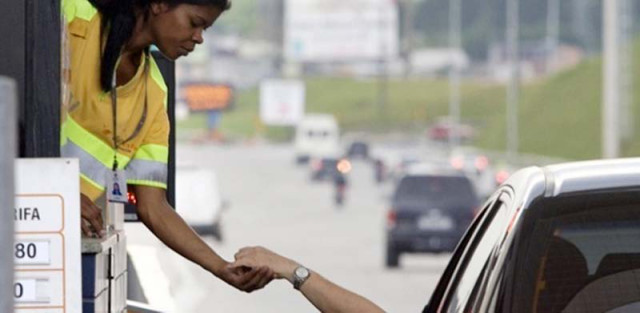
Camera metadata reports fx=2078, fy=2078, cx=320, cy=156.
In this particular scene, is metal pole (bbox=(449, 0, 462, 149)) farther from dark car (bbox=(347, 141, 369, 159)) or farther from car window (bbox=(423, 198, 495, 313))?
car window (bbox=(423, 198, 495, 313))

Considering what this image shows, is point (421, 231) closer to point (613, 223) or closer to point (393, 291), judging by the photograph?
point (393, 291)

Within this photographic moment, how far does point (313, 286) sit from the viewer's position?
5.17m

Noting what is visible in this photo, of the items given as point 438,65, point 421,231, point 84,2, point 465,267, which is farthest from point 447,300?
point 438,65

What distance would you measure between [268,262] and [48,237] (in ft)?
3.69

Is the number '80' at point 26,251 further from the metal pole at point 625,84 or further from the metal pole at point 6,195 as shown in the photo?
the metal pole at point 625,84

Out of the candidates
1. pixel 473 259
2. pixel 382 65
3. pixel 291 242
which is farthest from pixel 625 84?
pixel 473 259

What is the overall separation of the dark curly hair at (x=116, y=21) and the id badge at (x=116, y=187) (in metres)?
0.25

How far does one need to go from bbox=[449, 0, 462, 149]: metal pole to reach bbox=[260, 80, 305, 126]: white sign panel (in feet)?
29.0

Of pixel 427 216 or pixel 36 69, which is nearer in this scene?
pixel 36 69

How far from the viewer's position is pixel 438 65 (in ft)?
451

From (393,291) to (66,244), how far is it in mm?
27730

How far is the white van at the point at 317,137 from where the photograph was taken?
10394 cm

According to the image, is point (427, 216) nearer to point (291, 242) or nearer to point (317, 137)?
point (291, 242)

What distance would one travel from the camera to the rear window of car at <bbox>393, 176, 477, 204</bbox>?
128ft
